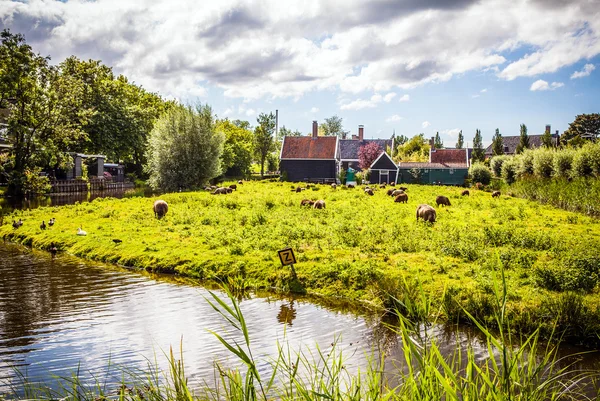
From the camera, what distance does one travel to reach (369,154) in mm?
81562

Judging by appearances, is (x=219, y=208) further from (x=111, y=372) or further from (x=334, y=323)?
(x=111, y=372)

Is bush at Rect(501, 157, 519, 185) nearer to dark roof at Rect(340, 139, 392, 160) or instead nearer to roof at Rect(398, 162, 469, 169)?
roof at Rect(398, 162, 469, 169)

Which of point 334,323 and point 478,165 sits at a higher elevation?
point 478,165

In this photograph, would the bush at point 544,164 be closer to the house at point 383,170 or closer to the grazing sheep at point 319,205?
the grazing sheep at point 319,205

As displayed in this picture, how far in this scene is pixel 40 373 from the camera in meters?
8.71

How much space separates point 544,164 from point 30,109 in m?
45.1

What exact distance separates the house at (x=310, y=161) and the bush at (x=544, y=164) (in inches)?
1351

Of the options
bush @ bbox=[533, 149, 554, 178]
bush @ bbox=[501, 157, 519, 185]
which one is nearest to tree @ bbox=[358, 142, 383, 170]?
A: bush @ bbox=[501, 157, 519, 185]

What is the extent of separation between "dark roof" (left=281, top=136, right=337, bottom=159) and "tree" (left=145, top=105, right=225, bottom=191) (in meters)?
24.5

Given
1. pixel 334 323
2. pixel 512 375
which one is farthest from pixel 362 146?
pixel 512 375

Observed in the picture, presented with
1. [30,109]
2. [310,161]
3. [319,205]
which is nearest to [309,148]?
[310,161]

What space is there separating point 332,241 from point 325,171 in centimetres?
5435

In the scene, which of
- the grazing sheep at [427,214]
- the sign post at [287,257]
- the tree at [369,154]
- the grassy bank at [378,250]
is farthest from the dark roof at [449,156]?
the sign post at [287,257]

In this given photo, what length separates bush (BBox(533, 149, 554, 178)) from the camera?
38.7m
